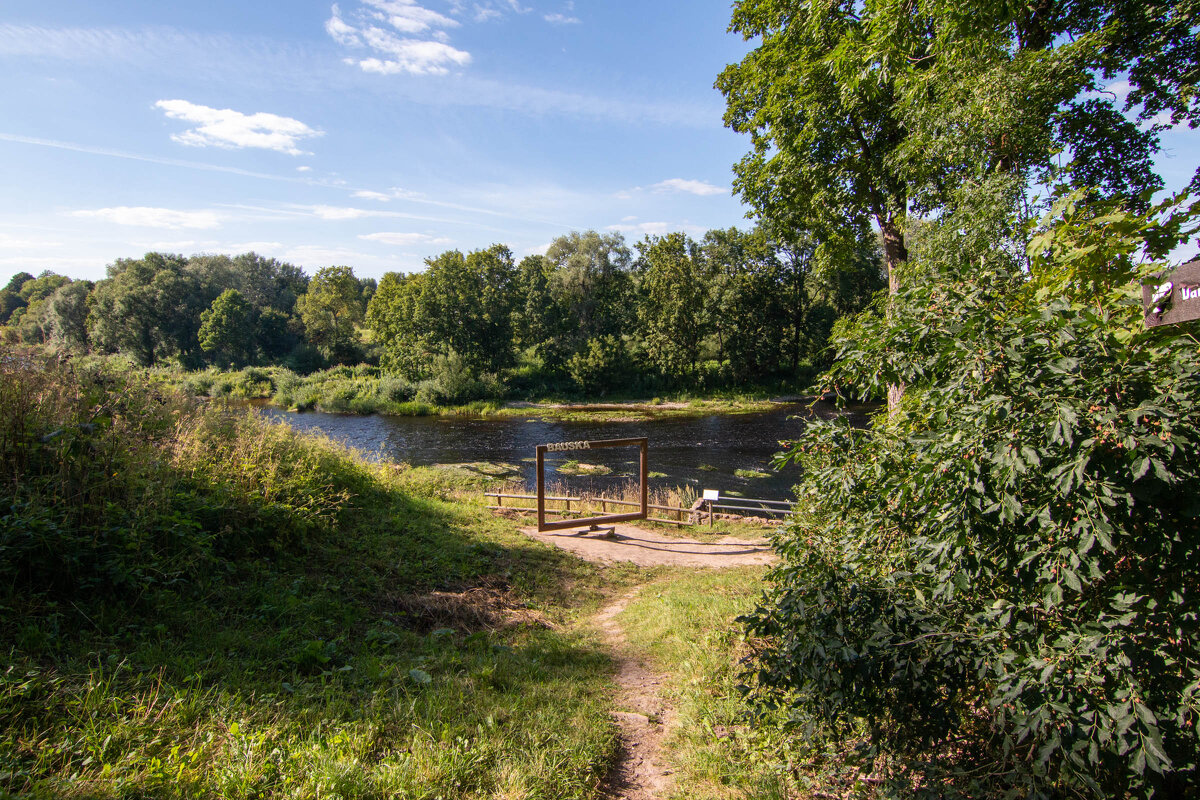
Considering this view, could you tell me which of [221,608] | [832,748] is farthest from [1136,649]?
[221,608]

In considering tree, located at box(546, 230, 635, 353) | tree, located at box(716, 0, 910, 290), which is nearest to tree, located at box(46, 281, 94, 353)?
tree, located at box(546, 230, 635, 353)

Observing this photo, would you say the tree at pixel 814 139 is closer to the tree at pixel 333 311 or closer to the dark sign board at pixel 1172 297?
the dark sign board at pixel 1172 297

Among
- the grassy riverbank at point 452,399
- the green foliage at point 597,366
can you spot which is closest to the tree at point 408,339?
the grassy riverbank at point 452,399

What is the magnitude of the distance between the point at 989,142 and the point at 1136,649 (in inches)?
324

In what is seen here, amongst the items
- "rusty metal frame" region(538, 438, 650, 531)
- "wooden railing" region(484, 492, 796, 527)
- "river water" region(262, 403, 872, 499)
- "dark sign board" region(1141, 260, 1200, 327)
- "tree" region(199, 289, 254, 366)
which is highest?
"tree" region(199, 289, 254, 366)

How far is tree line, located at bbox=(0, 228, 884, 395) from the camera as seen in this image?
149 ft

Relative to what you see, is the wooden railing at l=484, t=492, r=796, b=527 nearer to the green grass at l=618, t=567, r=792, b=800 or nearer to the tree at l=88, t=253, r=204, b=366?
the green grass at l=618, t=567, r=792, b=800

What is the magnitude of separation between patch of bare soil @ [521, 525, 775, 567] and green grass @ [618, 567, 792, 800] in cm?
206

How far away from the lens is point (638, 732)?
158 inches

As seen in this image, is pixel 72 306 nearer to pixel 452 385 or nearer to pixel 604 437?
pixel 452 385

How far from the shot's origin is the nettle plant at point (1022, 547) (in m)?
2.03

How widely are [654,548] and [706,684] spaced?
651 centimetres

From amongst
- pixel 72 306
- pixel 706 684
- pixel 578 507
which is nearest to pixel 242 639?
pixel 706 684

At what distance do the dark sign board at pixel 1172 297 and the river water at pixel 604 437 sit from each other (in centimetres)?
1407
